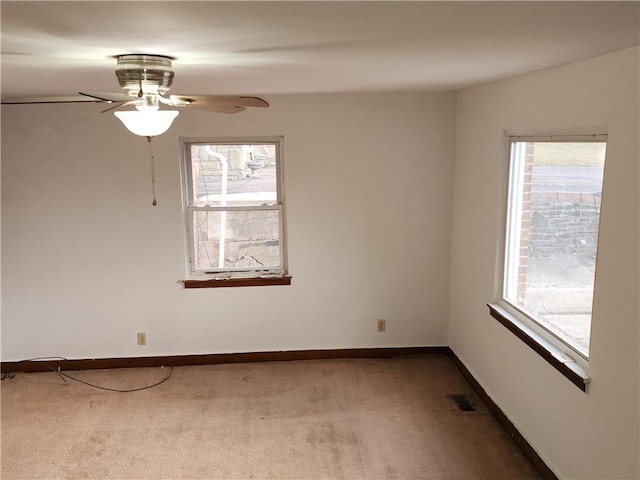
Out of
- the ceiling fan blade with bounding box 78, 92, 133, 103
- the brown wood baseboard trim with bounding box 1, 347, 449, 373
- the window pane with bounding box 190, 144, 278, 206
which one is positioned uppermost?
the ceiling fan blade with bounding box 78, 92, 133, 103

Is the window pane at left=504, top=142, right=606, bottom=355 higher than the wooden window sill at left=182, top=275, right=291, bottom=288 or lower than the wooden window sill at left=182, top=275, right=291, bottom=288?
higher

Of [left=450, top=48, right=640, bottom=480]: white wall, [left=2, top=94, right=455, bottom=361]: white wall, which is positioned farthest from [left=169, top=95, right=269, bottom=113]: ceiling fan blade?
[left=2, top=94, right=455, bottom=361]: white wall

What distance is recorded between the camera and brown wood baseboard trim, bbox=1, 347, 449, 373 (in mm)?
4375

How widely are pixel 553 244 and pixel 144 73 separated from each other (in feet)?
7.27

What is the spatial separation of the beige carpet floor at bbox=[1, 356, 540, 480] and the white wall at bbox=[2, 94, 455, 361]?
320 millimetres

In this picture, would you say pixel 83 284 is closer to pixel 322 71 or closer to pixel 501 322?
pixel 322 71

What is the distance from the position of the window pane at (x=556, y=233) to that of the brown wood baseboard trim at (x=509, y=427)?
2.33 feet

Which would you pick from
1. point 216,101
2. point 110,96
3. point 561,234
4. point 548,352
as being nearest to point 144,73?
point 110,96

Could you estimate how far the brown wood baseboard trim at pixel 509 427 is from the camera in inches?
116

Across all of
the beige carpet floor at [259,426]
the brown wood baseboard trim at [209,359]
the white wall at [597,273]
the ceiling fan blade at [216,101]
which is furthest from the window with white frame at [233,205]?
the ceiling fan blade at [216,101]

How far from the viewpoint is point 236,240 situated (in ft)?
14.4

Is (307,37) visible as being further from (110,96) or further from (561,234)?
(561,234)

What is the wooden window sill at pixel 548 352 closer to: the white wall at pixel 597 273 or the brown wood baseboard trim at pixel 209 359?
the white wall at pixel 597 273

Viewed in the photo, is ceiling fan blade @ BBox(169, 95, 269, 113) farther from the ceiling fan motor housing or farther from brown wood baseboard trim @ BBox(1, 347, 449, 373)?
brown wood baseboard trim @ BBox(1, 347, 449, 373)
